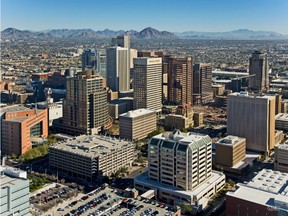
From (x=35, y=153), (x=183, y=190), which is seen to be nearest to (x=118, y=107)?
(x=35, y=153)

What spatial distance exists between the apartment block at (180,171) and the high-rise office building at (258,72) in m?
27.9

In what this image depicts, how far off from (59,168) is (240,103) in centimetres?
1026

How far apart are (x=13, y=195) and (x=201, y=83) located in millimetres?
33496

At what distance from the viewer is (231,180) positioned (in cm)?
1872

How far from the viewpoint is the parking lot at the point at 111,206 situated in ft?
45.7

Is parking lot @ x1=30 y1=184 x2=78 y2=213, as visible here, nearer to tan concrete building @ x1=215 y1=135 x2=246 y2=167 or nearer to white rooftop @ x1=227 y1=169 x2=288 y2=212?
white rooftop @ x1=227 y1=169 x2=288 y2=212

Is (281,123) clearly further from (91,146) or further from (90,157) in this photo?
(90,157)

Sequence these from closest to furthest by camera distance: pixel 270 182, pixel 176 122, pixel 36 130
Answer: pixel 270 182 < pixel 36 130 < pixel 176 122

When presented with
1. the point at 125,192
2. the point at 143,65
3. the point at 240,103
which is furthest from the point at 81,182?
the point at 143,65

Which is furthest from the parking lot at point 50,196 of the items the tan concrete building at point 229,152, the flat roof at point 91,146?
the tan concrete building at point 229,152

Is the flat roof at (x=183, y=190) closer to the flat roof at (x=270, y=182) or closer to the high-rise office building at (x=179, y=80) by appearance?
the flat roof at (x=270, y=182)

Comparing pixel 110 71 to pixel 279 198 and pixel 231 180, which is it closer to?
pixel 231 180

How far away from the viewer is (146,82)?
30.4 meters

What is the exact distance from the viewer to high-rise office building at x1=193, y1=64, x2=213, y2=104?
39247mm
